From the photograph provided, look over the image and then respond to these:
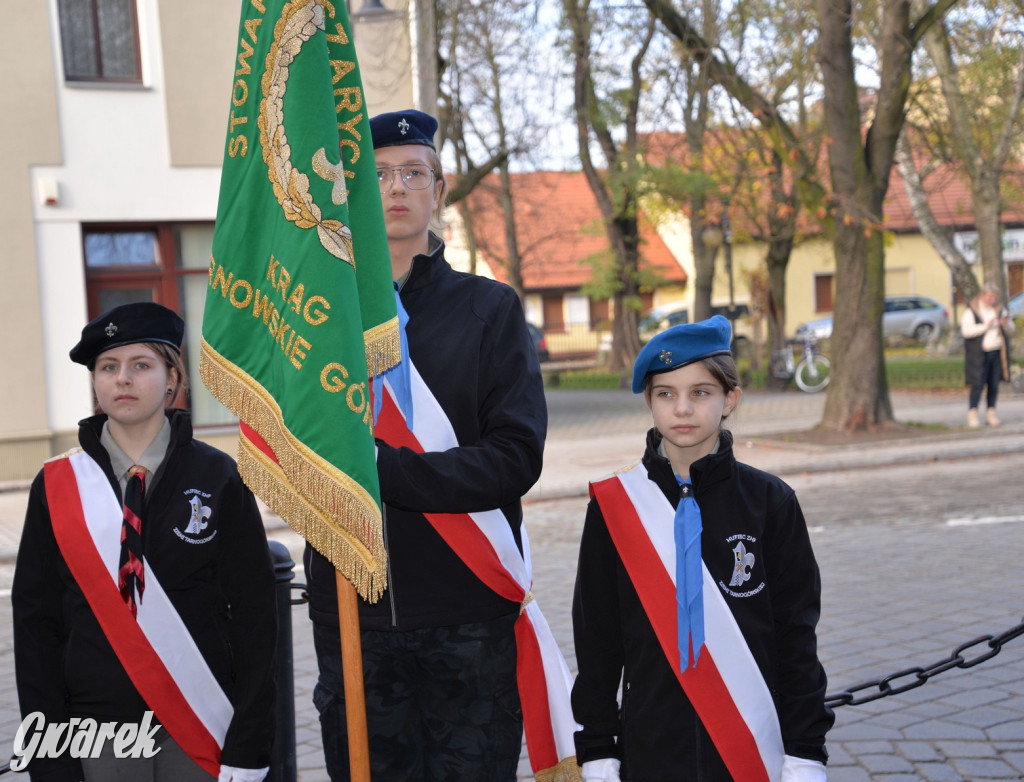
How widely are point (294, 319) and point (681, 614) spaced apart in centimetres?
111

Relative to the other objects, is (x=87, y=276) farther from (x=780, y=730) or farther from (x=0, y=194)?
(x=780, y=730)

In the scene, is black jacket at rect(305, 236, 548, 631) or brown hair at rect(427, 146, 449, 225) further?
brown hair at rect(427, 146, 449, 225)

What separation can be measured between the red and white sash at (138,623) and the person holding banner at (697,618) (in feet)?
3.02

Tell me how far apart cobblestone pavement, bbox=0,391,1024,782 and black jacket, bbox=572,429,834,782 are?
191cm

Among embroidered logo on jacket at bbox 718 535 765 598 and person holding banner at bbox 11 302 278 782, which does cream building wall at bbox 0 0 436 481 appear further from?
embroidered logo on jacket at bbox 718 535 765 598

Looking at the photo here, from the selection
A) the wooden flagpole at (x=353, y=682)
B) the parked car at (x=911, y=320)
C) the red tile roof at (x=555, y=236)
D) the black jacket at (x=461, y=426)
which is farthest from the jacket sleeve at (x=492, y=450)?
the parked car at (x=911, y=320)

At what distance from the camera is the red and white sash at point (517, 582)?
2.44 m

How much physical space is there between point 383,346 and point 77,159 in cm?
1216

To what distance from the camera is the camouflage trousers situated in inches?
95.7

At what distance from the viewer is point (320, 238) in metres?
2.24

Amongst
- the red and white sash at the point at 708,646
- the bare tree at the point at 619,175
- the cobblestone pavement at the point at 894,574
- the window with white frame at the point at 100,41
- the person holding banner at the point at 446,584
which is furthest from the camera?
the bare tree at the point at 619,175

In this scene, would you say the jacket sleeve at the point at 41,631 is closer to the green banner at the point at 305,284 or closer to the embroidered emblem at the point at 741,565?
the green banner at the point at 305,284

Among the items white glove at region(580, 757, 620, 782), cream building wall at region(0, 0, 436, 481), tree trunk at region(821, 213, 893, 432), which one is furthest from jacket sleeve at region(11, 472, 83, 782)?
tree trunk at region(821, 213, 893, 432)

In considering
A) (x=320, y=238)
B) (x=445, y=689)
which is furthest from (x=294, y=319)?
(x=445, y=689)
